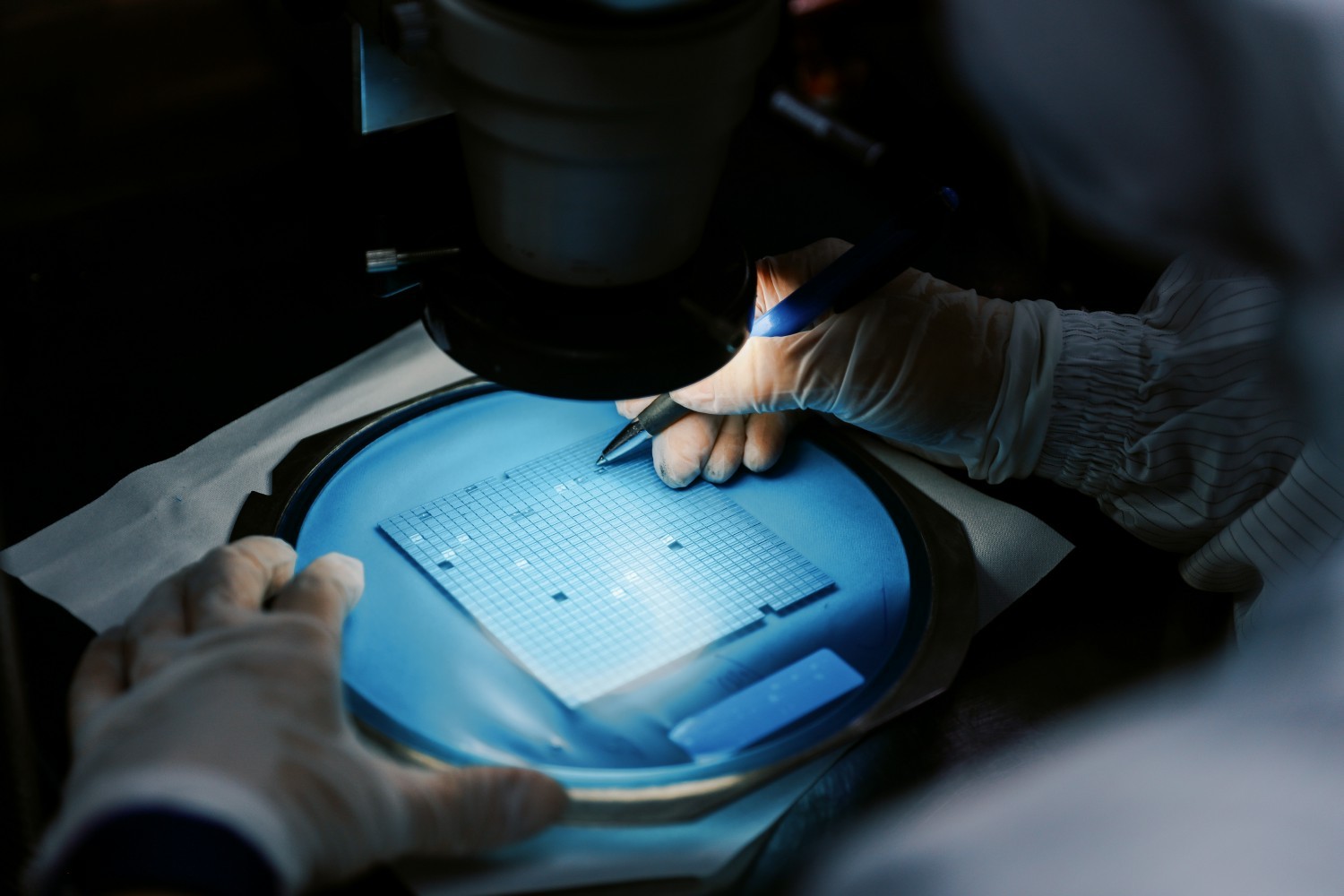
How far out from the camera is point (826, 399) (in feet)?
3.75

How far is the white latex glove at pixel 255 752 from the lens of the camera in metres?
0.64

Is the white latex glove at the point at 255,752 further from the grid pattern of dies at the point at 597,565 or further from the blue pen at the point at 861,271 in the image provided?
the blue pen at the point at 861,271

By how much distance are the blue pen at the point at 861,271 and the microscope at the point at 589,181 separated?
0.15 m

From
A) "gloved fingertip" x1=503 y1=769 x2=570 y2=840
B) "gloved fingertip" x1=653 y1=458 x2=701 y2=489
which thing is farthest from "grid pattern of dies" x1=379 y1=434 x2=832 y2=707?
"gloved fingertip" x1=503 y1=769 x2=570 y2=840

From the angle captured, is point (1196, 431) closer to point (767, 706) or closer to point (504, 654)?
point (767, 706)

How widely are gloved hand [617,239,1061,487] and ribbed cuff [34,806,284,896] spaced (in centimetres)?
61

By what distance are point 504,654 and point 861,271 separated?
49 centimetres

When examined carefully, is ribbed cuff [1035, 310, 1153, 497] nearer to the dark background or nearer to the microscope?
the dark background

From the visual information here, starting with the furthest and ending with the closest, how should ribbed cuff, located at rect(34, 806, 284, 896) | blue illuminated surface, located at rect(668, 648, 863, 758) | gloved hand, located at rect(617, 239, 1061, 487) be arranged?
gloved hand, located at rect(617, 239, 1061, 487)
blue illuminated surface, located at rect(668, 648, 863, 758)
ribbed cuff, located at rect(34, 806, 284, 896)

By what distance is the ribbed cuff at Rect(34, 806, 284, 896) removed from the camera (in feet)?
1.97

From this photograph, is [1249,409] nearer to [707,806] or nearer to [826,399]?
[826,399]

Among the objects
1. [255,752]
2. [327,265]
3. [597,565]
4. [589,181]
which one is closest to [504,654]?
[597,565]

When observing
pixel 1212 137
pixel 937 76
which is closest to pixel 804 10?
pixel 937 76

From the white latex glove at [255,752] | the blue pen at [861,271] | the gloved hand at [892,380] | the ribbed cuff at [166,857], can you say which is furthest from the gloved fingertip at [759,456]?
the ribbed cuff at [166,857]
